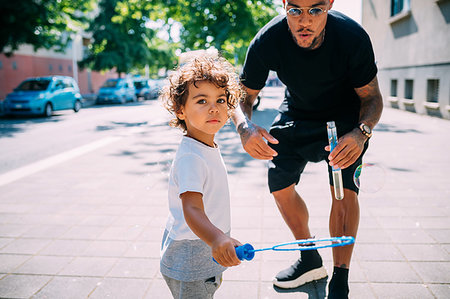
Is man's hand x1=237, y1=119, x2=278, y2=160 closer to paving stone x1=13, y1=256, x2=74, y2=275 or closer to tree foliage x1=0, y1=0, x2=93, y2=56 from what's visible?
paving stone x1=13, y1=256, x2=74, y2=275

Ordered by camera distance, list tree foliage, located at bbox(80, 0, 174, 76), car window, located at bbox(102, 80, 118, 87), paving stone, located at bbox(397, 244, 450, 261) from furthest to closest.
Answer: tree foliage, located at bbox(80, 0, 174, 76), car window, located at bbox(102, 80, 118, 87), paving stone, located at bbox(397, 244, 450, 261)

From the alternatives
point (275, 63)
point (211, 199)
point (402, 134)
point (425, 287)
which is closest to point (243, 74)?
point (275, 63)

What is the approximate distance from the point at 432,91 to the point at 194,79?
45.4 ft

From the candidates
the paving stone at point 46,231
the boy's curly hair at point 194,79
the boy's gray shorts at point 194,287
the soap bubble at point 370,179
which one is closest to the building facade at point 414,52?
the soap bubble at point 370,179

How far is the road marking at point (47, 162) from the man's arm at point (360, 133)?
515 cm

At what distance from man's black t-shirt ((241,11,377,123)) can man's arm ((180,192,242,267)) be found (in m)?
1.22

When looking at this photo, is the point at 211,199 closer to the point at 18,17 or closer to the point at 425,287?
the point at 425,287

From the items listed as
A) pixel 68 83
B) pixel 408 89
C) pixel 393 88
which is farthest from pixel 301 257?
pixel 68 83

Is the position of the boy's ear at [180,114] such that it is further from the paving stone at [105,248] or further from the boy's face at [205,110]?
the paving stone at [105,248]

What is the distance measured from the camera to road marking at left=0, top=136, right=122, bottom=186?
20.1 feet

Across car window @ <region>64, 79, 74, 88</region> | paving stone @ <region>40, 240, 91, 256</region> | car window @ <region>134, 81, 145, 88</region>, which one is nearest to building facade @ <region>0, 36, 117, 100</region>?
car window @ <region>64, 79, 74, 88</region>

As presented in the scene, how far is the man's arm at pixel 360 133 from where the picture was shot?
204cm

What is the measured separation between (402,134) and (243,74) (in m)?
8.04

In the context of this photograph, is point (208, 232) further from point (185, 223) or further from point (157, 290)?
point (157, 290)
